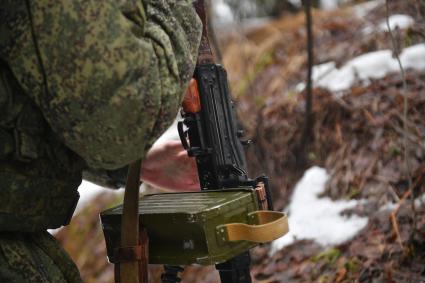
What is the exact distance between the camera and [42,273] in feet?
5.09

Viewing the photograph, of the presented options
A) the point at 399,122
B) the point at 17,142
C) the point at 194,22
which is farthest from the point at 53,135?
the point at 399,122

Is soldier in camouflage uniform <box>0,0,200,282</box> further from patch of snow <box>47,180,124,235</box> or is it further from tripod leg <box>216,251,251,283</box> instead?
patch of snow <box>47,180,124,235</box>

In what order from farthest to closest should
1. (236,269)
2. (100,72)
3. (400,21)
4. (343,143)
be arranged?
(400,21) → (343,143) → (236,269) → (100,72)

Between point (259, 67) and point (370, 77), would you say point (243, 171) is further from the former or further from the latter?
point (259, 67)

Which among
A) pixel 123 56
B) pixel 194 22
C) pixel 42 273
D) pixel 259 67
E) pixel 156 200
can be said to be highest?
pixel 259 67

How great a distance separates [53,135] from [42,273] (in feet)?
1.23

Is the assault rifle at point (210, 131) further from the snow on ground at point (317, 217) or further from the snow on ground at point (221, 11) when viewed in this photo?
the snow on ground at point (221, 11)

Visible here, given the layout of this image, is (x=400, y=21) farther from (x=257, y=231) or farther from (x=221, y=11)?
(x=257, y=231)

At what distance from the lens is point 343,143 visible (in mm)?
3885

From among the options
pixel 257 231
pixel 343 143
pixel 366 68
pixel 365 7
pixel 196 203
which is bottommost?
pixel 257 231

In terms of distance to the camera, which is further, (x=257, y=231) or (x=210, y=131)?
(x=210, y=131)

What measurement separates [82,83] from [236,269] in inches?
36.1

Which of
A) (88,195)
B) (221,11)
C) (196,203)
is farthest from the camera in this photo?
(221,11)

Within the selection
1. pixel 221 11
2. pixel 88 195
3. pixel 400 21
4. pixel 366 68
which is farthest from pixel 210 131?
pixel 221 11
